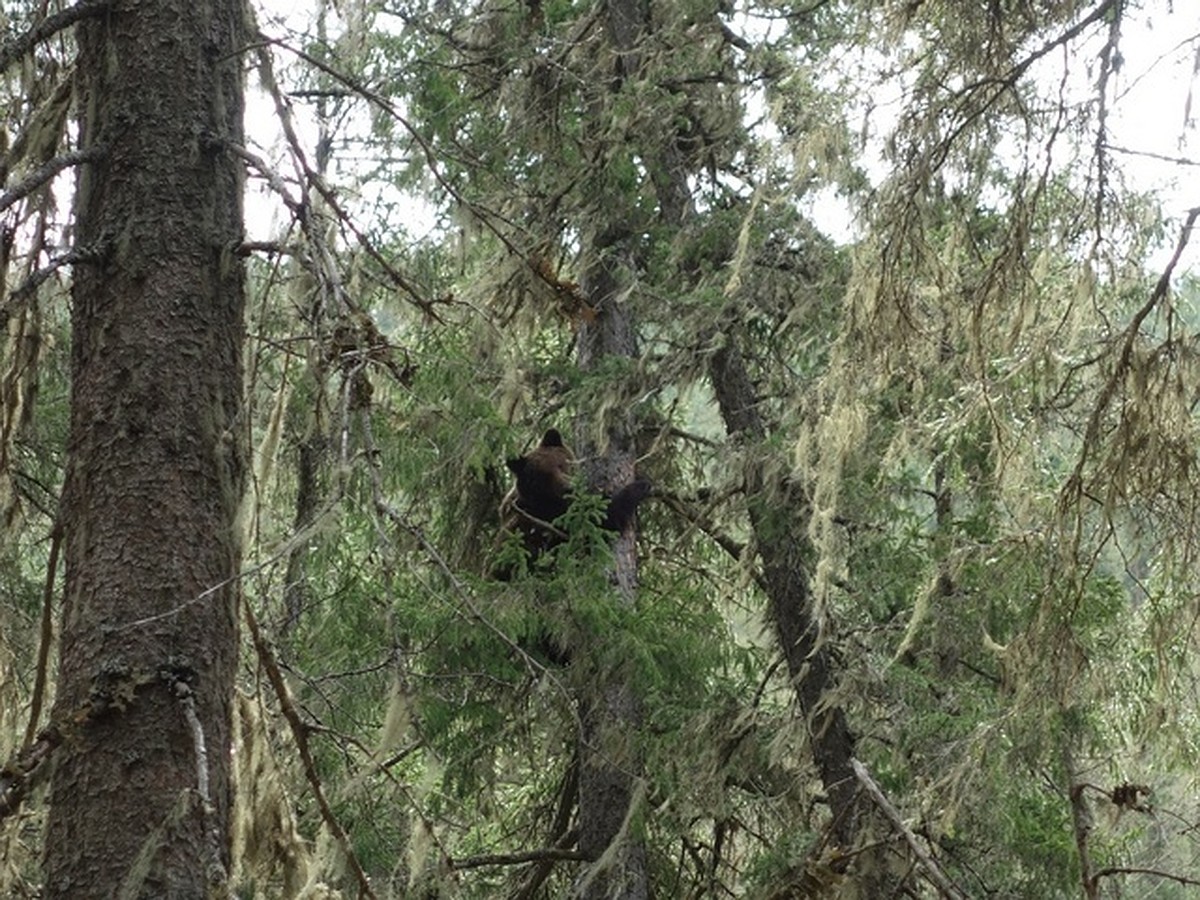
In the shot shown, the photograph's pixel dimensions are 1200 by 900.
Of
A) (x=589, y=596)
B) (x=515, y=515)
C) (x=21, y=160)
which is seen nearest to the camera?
(x=21, y=160)

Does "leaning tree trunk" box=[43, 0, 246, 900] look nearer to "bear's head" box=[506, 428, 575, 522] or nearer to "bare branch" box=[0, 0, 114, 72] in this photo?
"bare branch" box=[0, 0, 114, 72]

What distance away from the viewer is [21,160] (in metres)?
3.62

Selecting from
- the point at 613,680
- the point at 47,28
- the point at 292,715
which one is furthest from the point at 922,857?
the point at 613,680

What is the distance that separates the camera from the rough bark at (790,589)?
328 inches

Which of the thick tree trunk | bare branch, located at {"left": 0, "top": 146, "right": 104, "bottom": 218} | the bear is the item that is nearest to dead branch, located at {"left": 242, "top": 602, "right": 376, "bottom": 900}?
bare branch, located at {"left": 0, "top": 146, "right": 104, "bottom": 218}

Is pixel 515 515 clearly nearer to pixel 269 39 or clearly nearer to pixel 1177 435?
pixel 1177 435

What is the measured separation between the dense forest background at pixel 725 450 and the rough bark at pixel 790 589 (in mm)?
27

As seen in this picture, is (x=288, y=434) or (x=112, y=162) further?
(x=288, y=434)

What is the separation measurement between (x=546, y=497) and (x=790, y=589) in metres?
1.66

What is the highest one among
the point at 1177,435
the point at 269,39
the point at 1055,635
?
the point at 269,39

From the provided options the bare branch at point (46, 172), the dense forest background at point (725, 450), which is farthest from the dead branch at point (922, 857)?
the bare branch at point (46, 172)

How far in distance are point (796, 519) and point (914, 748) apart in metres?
1.55

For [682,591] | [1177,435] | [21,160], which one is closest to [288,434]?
[682,591]

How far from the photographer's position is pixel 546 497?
8742 mm
